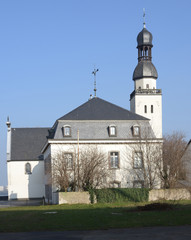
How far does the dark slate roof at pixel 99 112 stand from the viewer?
42.6 metres

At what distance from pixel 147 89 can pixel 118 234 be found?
50835 mm

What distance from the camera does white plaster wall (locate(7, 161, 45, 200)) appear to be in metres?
60.2

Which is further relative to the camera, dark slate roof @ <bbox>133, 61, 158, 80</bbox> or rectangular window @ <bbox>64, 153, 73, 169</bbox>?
dark slate roof @ <bbox>133, 61, 158, 80</bbox>

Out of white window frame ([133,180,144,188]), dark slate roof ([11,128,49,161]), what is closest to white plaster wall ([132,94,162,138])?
dark slate roof ([11,128,49,161])

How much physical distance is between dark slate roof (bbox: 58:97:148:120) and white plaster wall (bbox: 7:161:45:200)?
19.6 metres

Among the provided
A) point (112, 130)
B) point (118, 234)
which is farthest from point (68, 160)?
point (118, 234)

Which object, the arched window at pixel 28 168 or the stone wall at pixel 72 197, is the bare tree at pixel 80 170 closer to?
the stone wall at pixel 72 197

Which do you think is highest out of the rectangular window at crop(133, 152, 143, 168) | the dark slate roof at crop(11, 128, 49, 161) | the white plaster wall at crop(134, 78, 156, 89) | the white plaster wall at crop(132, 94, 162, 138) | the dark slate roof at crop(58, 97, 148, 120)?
the white plaster wall at crop(134, 78, 156, 89)

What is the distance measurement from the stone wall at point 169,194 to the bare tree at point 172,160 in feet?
6.11

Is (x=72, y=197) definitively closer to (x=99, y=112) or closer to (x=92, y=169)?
(x=92, y=169)

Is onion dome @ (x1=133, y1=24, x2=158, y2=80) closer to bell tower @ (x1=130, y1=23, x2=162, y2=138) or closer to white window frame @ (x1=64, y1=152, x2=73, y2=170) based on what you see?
bell tower @ (x1=130, y1=23, x2=162, y2=138)

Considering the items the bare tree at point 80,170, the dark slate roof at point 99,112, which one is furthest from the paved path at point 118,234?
the dark slate roof at point 99,112

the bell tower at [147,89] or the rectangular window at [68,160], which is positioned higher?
the bell tower at [147,89]

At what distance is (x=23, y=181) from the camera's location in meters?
60.4
